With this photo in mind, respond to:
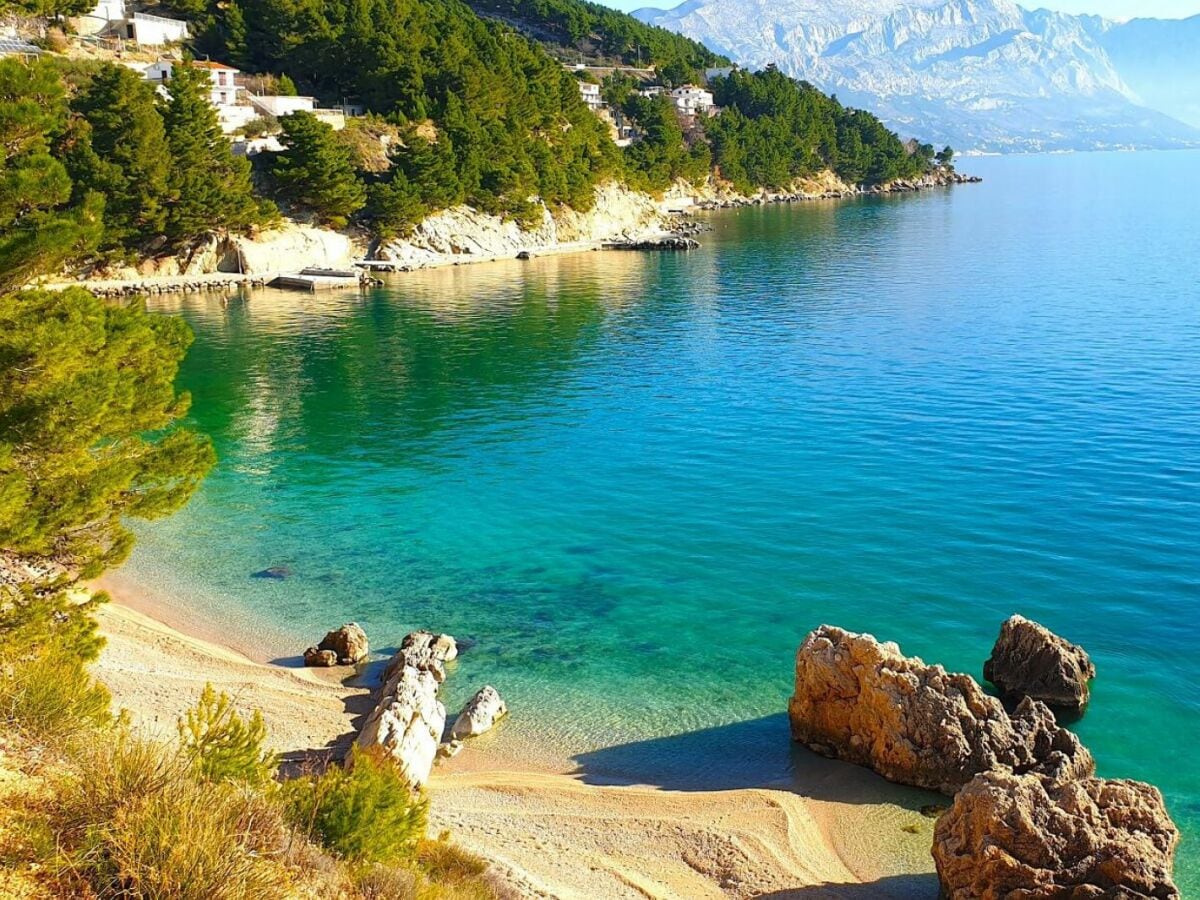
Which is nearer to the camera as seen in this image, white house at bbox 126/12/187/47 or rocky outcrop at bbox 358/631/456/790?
rocky outcrop at bbox 358/631/456/790

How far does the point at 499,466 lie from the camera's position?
3778 centimetres

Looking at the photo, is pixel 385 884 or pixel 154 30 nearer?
pixel 385 884

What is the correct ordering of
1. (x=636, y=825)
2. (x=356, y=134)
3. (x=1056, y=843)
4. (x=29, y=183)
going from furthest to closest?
(x=356, y=134) → (x=636, y=825) → (x=29, y=183) → (x=1056, y=843)

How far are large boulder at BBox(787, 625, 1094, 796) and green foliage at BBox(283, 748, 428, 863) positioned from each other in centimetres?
940

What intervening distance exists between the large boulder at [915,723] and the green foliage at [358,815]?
9403mm

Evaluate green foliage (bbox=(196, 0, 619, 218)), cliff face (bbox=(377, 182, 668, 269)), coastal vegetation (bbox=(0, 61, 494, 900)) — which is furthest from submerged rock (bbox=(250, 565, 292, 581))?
green foliage (bbox=(196, 0, 619, 218))

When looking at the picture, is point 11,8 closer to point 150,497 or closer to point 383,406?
point 150,497

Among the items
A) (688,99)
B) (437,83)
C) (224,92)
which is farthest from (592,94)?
(224,92)

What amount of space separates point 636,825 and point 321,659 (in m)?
9.39

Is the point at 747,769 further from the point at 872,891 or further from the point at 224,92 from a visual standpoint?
the point at 224,92

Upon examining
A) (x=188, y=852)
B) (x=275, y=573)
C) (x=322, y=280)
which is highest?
(x=322, y=280)

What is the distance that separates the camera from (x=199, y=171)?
267 ft

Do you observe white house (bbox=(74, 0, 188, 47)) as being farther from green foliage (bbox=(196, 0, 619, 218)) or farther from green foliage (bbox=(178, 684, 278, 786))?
green foliage (bbox=(178, 684, 278, 786))

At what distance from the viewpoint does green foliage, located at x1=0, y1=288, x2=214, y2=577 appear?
15672mm
